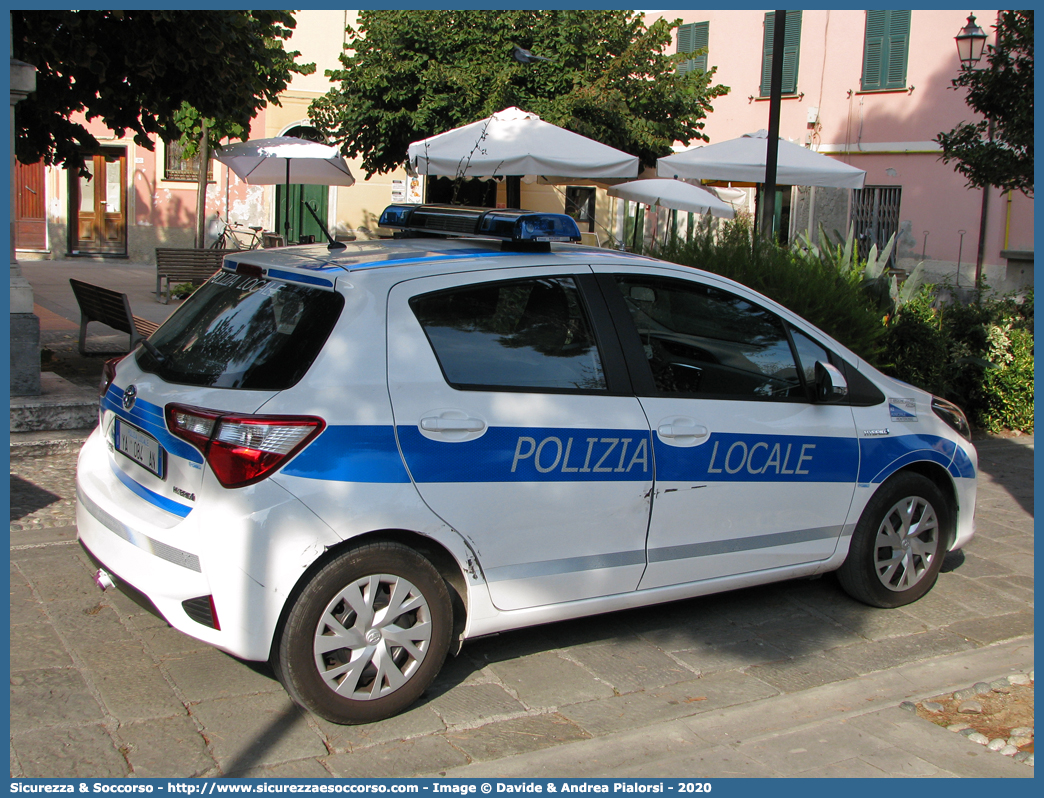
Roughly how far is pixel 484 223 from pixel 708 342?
1118 millimetres

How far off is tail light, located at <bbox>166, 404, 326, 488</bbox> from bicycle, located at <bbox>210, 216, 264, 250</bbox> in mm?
17906

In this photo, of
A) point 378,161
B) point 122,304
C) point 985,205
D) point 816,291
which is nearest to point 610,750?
point 816,291

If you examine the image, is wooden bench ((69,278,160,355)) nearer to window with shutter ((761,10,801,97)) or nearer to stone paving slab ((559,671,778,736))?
stone paving slab ((559,671,778,736))

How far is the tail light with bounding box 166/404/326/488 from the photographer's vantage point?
129 inches

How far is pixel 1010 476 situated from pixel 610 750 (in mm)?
5533

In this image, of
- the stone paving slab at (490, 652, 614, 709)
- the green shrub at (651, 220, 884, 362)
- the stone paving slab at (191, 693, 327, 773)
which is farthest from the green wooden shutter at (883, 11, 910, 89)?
the stone paving slab at (191, 693, 327, 773)

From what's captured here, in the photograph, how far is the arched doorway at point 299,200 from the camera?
23.6 metres

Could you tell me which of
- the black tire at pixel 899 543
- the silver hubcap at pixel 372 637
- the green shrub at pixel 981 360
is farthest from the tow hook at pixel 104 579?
the green shrub at pixel 981 360

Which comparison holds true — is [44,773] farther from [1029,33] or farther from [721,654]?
[1029,33]

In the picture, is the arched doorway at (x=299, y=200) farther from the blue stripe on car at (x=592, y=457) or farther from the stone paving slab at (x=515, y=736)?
the stone paving slab at (x=515, y=736)

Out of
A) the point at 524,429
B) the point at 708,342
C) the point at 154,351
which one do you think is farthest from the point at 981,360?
the point at 154,351

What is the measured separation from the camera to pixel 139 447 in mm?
3615

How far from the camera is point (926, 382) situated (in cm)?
870

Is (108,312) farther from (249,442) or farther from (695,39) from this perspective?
Answer: (695,39)
